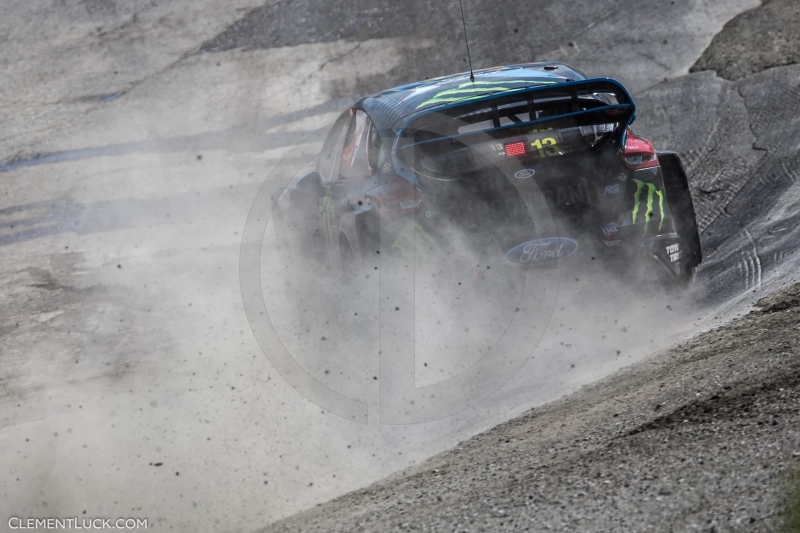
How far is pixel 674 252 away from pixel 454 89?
1811mm

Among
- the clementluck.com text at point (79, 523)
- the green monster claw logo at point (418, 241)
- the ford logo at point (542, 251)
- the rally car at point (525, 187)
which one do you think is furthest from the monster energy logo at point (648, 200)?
the clementluck.com text at point (79, 523)

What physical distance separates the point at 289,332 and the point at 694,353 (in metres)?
3.01

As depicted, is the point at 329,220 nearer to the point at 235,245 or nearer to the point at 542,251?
the point at 542,251

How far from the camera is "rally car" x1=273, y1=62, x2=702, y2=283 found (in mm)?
5105

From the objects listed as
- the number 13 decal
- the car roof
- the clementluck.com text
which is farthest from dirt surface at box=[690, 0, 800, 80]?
the clementluck.com text

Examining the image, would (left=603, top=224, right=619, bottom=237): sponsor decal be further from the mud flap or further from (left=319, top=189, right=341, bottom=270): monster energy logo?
(left=319, top=189, right=341, bottom=270): monster energy logo

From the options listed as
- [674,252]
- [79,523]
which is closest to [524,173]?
[674,252]

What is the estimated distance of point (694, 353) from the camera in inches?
193

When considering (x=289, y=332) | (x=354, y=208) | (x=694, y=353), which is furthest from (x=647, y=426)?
(x=289, y=332)

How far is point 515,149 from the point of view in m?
5.16

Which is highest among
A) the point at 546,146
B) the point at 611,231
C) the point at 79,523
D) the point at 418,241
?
the point at 546,146

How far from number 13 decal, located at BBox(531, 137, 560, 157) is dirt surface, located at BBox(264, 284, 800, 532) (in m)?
1.40

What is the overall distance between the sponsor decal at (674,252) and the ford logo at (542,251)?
2.14ft

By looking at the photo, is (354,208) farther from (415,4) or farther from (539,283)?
(415,4)
